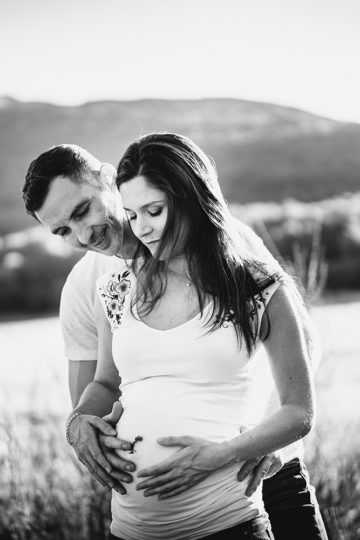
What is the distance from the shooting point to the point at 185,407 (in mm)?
1647

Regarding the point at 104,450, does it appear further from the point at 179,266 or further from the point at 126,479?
the point at 179,266

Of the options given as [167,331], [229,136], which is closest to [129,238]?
[167,331]

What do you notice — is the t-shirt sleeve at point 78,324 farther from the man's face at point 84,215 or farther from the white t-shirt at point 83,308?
the man's face at point 84,215

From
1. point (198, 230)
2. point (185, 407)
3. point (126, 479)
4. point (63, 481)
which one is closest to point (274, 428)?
point (185, 407)

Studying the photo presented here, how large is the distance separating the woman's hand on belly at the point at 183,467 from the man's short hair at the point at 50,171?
905 millimetres

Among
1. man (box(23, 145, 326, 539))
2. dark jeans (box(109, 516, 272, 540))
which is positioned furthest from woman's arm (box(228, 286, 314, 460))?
man (box(23, 145, 326, 539))

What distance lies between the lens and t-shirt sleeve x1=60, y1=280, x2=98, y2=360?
211cm

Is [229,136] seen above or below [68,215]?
above

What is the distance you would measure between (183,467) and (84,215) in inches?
34.7

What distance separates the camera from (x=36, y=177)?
7.05 feet

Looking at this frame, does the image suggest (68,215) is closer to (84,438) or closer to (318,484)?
(84,438)

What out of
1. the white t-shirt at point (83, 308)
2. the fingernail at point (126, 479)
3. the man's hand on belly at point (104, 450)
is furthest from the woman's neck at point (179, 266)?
the fingernail at point (126, 479)

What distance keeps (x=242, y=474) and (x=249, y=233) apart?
69 cm

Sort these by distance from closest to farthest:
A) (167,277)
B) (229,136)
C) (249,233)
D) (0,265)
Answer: (167,277), (249,233), (0,265), (229,136)
